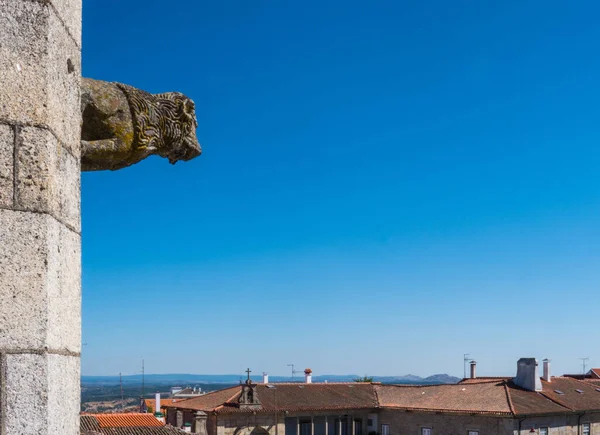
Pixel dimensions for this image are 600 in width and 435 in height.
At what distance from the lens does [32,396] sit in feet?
6.79

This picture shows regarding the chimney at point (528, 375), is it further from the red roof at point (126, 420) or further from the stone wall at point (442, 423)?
the red roof at point (126, 420)

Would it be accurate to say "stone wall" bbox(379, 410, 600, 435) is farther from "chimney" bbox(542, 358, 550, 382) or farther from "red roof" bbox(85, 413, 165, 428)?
"red roof" bbox(85, 413, 165, 428)

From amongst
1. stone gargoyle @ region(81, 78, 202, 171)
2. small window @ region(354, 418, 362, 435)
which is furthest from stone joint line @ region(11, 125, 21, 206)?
small window @ region(354, 418, 362, 435)

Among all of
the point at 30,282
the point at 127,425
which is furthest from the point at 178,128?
Answer: the point at 127,425

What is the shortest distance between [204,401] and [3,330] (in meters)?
41.7

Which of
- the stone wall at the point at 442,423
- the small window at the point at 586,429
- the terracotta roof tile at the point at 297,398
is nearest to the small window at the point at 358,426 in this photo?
the terracotta roof tile at the point at 297,398

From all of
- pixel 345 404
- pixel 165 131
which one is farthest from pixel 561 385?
pixel 165 131

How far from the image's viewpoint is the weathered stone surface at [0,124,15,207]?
2123 millimetres

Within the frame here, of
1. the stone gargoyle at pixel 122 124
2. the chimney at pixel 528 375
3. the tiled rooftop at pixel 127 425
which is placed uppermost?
the stone gargoyle at pixel 122 124

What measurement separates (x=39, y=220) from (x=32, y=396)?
0.48 metres

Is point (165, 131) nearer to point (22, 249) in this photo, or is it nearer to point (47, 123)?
point (47, 123)

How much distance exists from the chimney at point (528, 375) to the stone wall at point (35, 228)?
42.7 metres

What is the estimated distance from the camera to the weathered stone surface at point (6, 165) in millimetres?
2123

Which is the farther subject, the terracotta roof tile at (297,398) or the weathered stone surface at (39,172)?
the terracotta roof tile at (297,398)
